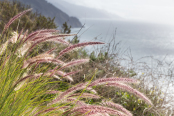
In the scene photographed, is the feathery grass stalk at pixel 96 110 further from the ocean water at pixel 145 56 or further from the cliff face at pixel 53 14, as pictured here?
the cliff face at pixel 53 14

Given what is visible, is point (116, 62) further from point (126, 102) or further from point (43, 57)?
point (43, 57)

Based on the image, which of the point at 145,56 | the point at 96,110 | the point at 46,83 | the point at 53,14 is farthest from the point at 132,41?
the point at 53,14

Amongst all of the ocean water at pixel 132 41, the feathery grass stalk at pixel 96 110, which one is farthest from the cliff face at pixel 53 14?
the feathery grass stalk at pixel 96 110

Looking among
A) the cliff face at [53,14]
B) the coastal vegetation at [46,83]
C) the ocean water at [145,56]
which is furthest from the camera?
the cliff face at [53,14]

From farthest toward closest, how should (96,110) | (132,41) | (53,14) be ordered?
(53,14) → (132,41) → (96,110)

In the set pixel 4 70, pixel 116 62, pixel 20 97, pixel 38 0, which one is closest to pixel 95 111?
pixel 20 97

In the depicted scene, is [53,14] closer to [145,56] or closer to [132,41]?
[132,41]

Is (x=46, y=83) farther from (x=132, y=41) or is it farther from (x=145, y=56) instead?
(x=132, y=41)

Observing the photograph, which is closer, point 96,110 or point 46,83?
point 96,110

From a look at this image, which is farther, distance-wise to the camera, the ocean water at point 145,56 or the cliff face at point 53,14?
the cliff face at point 53,14

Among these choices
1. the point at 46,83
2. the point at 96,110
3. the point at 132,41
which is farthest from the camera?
the point at 132,41

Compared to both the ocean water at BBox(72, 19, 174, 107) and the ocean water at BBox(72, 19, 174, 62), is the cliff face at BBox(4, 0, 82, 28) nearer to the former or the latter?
the ocean water at BBox(72, 19, 174, 62)

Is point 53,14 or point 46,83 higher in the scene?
point 53,14

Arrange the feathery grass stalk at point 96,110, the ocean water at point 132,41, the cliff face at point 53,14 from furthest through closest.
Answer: the cliff face at point 53,14, the ocean water at point 132,41, the feathery grass stalk at point 96,110
